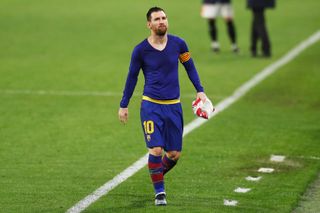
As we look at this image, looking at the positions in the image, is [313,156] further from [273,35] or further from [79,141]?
[273,35]

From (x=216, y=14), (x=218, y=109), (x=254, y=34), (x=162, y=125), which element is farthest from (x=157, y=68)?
(x=216, y=14)

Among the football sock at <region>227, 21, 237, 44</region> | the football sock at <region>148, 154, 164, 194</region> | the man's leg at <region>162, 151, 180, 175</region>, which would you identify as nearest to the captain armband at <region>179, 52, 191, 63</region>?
the man's leg at <region>162, 151, 180, 175</region>

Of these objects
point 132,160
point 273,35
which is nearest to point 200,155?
point 132,160

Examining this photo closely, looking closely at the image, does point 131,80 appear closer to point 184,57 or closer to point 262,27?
point 184,57

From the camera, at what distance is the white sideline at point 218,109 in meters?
10.7

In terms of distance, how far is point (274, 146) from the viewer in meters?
13.7

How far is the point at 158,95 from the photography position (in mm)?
10508

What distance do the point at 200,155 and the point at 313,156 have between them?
1505mm

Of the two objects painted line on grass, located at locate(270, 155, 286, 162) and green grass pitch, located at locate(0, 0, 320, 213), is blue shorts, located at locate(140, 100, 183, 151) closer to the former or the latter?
green grass pitch, located at locate(0, 0, 320, 213)

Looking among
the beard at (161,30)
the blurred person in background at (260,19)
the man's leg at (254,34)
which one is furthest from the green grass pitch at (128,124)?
the beard at (161,30)

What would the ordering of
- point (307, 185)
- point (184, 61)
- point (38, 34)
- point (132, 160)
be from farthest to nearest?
1. point (38, 34)
2. point (132, 160)
3. point (307, 185)
4. point (184, 61)

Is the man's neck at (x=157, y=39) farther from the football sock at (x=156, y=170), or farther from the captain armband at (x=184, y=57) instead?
the football sock at (x=156, y=170)

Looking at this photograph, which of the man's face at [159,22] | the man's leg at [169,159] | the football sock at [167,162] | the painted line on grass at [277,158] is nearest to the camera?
the man's face at [159,22]

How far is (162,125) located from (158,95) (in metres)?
0.32
